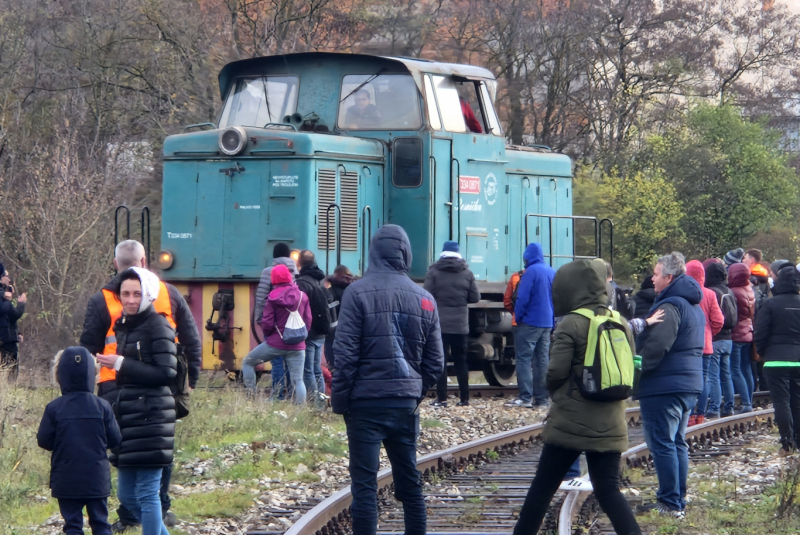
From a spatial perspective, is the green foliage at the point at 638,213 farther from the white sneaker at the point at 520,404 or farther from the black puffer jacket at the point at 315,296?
the black puffer jacket at the point at 315,296

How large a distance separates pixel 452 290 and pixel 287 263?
1.99m

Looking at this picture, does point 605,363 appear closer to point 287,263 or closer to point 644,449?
point 644,449

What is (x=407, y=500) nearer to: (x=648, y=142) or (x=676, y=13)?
(x=648, y=142)

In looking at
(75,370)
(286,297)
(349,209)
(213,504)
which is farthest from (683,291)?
(349,209)

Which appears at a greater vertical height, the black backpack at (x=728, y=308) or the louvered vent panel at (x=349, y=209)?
the louvered vent panel at (x=349, y=209)

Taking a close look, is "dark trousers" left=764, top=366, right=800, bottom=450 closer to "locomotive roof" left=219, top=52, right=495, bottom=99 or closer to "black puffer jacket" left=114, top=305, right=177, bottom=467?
"locomotive roof" left=219, top=52, right=495, bottom=99

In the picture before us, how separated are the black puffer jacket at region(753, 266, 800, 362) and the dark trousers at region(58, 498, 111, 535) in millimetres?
6185

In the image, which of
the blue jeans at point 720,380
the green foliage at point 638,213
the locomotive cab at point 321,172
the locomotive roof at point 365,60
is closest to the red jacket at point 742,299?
the blue jeans at point 720,380

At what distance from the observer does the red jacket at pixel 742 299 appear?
1260 centimetres

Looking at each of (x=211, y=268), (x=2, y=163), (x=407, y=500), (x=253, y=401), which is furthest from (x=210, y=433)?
(x=2, y=163)

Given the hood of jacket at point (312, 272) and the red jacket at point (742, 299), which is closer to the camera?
the hood of jacket at point (312, 272)

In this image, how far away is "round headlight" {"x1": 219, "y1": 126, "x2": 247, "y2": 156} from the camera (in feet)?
41.1

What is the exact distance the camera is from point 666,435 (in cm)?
736

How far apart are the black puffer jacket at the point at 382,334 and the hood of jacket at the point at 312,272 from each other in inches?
217
